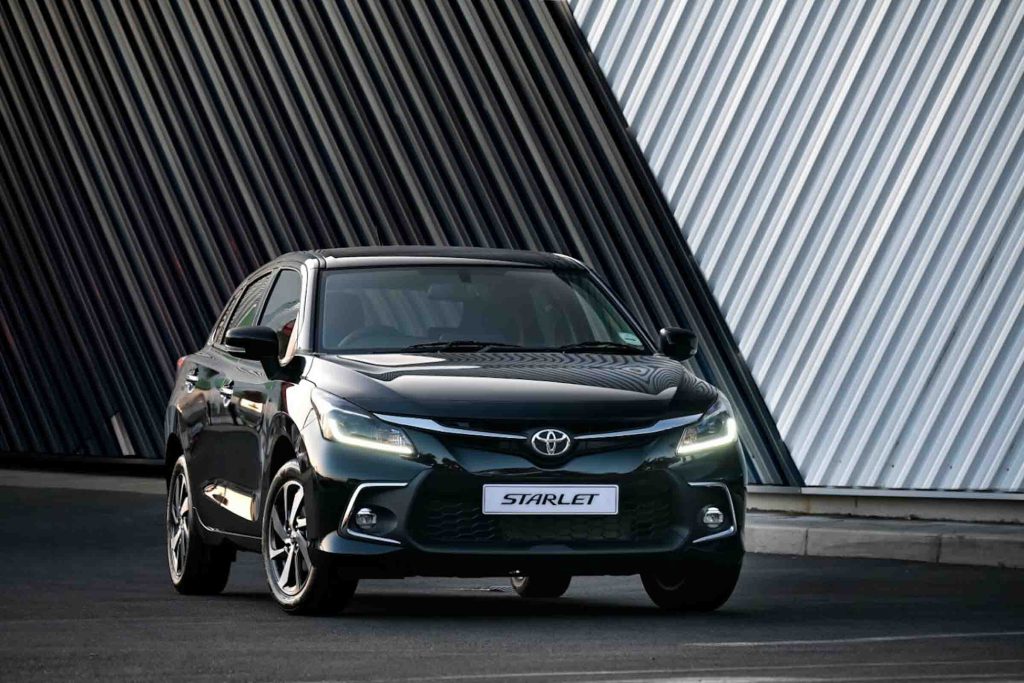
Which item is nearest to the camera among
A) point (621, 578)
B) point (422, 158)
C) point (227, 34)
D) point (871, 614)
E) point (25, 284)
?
point (871, 614)

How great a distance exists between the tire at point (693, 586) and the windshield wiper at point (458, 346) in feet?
3.97

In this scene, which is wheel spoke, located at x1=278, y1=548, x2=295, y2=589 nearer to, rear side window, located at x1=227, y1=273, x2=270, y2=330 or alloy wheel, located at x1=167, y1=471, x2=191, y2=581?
alloy wheel, located at x1=167, y1=471, x2=191, y2=581

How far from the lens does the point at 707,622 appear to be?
974 centimetres

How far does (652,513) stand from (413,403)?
42.9 inches

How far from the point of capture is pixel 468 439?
9320mm

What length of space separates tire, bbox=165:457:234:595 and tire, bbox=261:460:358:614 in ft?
4.13

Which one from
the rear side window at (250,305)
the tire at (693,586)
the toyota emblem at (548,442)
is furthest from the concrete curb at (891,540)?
the toyota emblem at (548,442)

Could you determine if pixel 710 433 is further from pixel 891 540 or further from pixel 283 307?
pixel 891 540

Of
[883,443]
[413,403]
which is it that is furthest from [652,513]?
[883,443]

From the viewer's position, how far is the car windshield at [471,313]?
10297 millimetres

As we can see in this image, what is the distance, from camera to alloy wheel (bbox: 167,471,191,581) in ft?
37.7

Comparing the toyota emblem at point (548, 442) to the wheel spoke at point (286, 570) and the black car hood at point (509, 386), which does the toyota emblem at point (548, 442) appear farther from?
the wheel spoke at point (286, 570)

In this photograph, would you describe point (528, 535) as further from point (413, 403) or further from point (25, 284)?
→ point (25, 284)

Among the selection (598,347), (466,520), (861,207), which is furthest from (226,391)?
(861,207)
